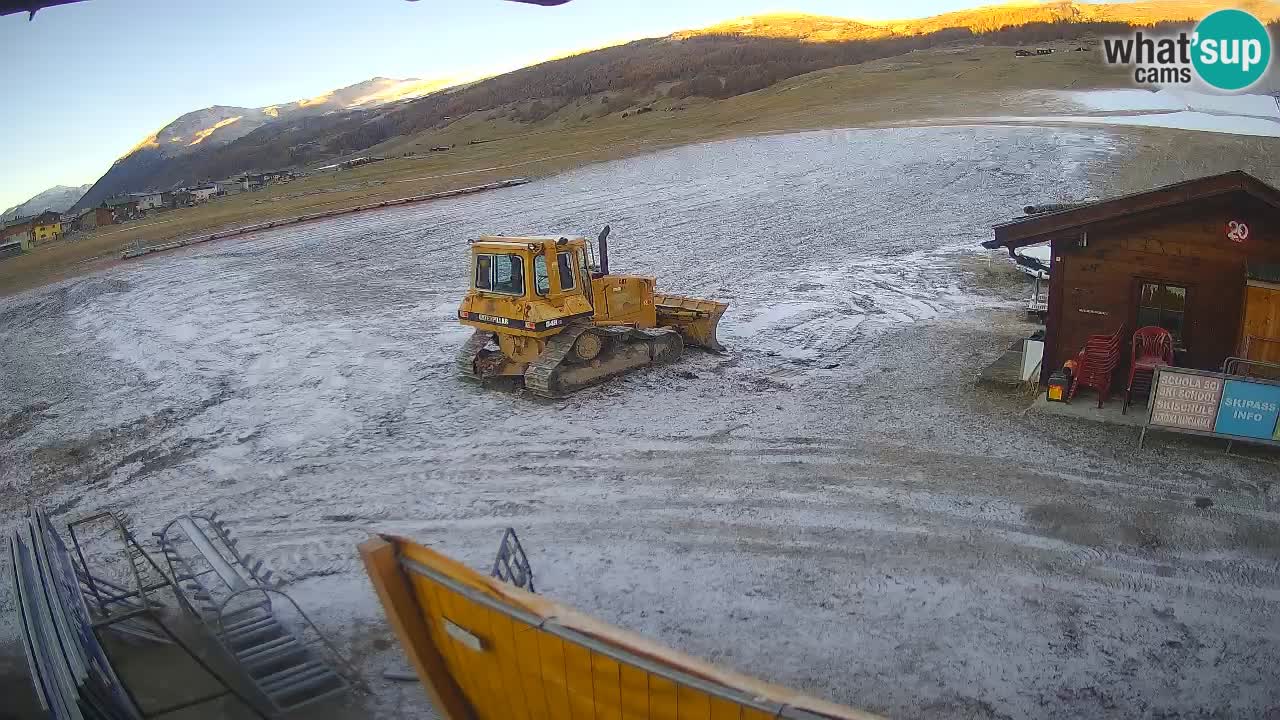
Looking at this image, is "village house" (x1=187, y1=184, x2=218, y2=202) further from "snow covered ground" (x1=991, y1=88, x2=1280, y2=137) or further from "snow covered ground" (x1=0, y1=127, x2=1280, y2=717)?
"snow covered ground" (x1=991, y1=88, x2=1280, y2=137)

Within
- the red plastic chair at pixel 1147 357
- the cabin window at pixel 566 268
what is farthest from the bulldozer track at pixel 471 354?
the red plastic chair at pixel 1147 357

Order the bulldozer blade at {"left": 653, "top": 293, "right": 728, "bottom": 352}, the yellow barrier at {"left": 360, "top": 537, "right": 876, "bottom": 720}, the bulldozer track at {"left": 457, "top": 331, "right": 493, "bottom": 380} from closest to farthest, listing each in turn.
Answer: the yellow barrier at {"left": 360, "top": 537, "right": 876, "bottom": 720}
the bulldozer track at {"left": 457, "top": 331, "right": 493, "bottom": 380}
the bulldozer blade at {"left": 653, "top": 293, "right": 728, "bottom": 352}

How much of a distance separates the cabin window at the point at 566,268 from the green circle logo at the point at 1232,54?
157 ft

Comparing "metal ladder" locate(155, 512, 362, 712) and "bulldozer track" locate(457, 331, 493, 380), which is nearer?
"metal ladder" locate(155, 512, 362, 712)

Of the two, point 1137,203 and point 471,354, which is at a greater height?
point 1137,203

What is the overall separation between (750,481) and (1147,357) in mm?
5967

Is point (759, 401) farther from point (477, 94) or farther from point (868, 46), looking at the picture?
point (477, 94)

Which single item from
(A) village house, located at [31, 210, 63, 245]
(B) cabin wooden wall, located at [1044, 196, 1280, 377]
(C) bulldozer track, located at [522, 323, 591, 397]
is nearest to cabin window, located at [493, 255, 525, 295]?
(C) bulldozer track, located at [522, 323, 591, 397]

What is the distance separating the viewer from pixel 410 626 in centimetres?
491

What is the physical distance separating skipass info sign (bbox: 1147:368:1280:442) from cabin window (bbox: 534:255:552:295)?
855 centimetres

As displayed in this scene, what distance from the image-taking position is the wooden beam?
4754 millimetres

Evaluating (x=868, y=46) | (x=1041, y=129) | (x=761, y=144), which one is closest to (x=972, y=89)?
(x=1041, y=129)

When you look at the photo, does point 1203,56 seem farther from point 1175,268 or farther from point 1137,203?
point 1137,203

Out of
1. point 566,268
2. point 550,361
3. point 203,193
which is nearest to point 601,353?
Result: point 550,361
